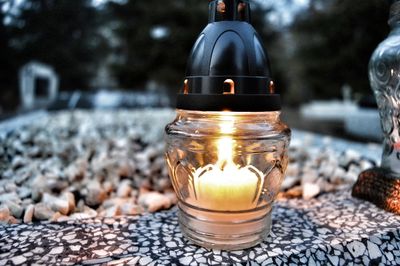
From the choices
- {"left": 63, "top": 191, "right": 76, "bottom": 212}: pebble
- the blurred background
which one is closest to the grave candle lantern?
{"left": 63, "top": 191, "right": 76, "bottom": 212}: pebble

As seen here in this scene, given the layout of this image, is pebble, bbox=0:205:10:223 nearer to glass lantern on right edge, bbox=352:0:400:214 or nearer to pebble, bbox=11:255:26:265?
pebble, bbox=11:255:26:265

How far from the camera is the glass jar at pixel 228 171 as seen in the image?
1.72 feet

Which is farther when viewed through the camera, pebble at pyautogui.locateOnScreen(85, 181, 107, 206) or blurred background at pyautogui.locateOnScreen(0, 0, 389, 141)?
blurred background at pyautogui.locateOnScreen(0, 0, 389, 141)

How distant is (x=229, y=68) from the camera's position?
1.66 ft

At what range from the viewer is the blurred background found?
2.30 meters

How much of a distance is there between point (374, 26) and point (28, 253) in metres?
2.91

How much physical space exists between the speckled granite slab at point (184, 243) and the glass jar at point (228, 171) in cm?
3

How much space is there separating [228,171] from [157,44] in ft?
16.5

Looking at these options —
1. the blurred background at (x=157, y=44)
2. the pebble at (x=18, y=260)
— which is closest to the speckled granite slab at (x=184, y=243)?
the pebble at (x=18, y=260)

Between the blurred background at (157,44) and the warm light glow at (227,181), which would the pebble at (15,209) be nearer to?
the warm light glow at (227,181)

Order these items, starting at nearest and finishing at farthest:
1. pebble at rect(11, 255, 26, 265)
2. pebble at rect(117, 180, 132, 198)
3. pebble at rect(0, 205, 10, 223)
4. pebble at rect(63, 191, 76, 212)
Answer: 1. pebble at rect(11, 255, 26, 265)
2. pebble at rect(0, 205, 10, 223)
3. pebble at rect(63, 191, 76, 212)
4. pebble at rect(117, 180, 132, 198)

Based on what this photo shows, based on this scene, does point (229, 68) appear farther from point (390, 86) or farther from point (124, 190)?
point (124, 190)

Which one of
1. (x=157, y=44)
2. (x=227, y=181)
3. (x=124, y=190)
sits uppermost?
(x=157, y=44)

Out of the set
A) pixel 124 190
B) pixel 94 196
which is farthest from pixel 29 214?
pixel 124 190
